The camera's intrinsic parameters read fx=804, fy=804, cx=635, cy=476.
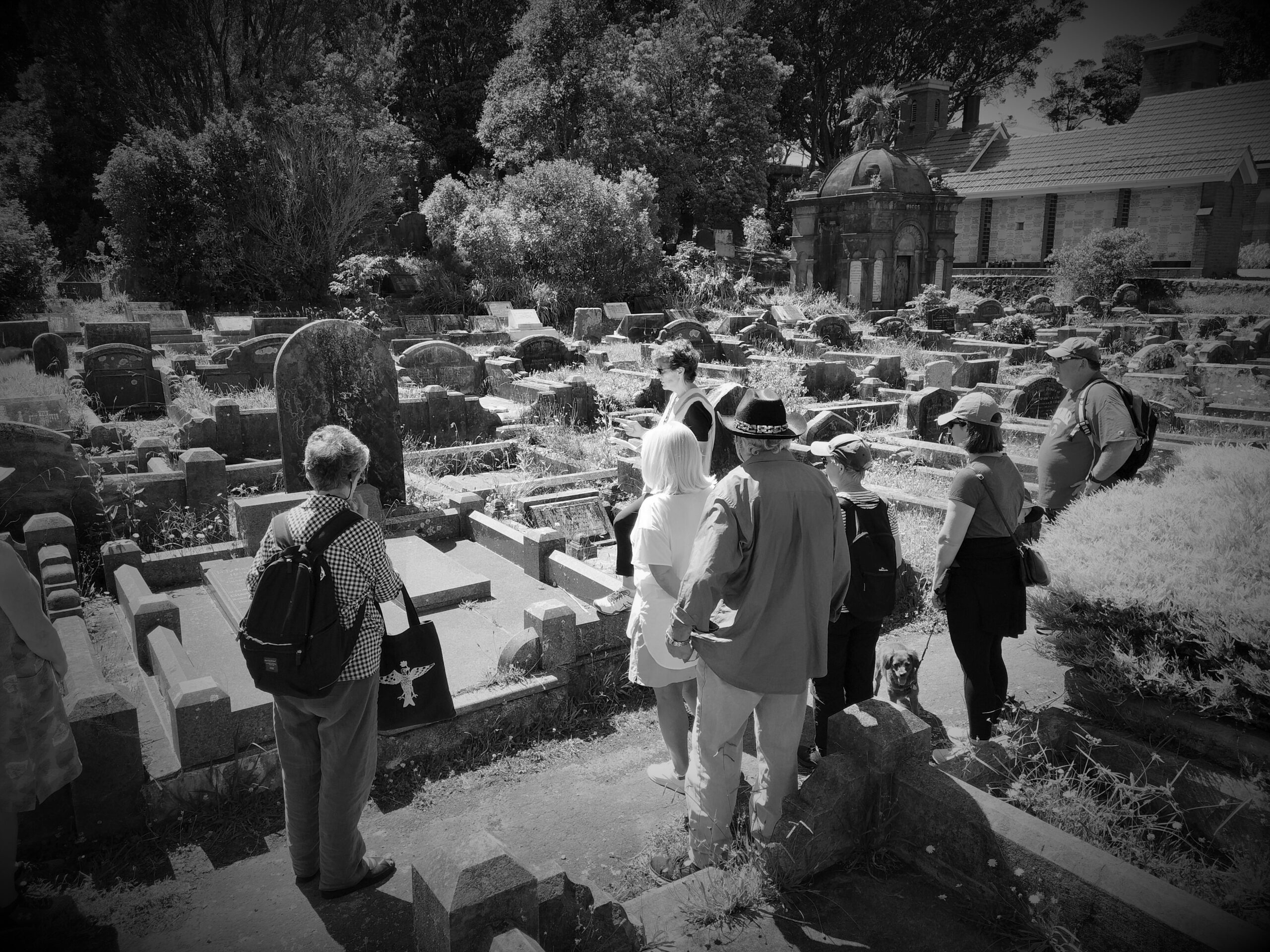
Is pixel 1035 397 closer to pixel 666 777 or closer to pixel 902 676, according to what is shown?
pixel 902 676

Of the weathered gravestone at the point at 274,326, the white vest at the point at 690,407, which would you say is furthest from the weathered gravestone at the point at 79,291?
the white vest at the point at 690,407

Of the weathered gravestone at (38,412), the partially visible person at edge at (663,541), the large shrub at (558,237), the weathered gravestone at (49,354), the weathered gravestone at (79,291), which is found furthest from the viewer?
the large shrub at (558,237)

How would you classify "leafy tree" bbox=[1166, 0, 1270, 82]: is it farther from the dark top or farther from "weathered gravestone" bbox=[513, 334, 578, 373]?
the dark top

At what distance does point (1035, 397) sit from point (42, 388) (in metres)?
15.9

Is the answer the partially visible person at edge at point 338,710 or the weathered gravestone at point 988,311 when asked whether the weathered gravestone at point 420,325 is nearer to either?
the weathered gravestone at point 988,311

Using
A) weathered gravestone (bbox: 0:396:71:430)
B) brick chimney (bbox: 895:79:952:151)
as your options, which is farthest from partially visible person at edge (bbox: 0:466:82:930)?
brick chimney (bbox: 895:79:952:151)

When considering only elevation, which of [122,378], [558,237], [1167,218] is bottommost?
[122,378]

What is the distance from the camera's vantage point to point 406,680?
355 cm

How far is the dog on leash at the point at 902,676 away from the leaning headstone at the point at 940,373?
37.0ft

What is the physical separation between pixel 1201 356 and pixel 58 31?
38800mm

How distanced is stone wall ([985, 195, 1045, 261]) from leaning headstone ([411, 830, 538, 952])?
3894 centimetres

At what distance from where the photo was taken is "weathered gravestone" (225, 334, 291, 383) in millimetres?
15180

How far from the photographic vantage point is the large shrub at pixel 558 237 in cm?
2814

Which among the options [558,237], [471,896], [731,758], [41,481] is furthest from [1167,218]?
[471,896]
